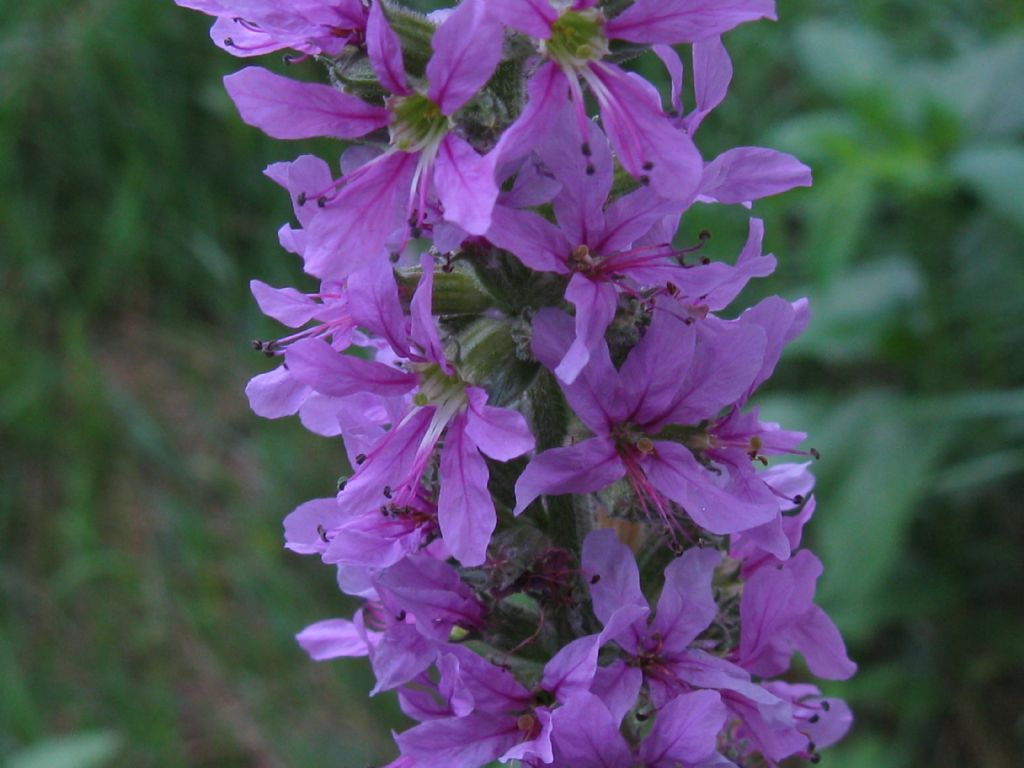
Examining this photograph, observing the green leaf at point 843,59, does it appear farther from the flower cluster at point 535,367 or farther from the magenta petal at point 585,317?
the magenta petal at point 585,317

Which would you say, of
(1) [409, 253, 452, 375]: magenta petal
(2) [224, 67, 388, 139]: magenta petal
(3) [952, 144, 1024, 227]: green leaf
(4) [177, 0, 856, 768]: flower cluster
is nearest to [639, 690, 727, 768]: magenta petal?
(4) [177, 0, 856, 768]: flower cluster

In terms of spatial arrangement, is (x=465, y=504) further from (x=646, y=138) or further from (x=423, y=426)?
(x=646, y=138)

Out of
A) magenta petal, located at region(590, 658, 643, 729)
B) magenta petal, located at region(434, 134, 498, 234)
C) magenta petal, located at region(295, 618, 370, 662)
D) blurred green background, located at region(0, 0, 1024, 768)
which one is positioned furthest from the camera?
blurred green background, located at region(0, 0, 1024, 768)

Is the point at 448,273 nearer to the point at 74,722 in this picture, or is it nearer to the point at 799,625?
the point at 799,625

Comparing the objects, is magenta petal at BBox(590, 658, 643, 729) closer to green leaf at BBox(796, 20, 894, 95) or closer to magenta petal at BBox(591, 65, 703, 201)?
magenta petal at BBox(591, 65, 703, 201)

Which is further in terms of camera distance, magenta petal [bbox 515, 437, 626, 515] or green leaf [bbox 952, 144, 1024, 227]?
green leaf [bbox 952, 144, 1024, 227]

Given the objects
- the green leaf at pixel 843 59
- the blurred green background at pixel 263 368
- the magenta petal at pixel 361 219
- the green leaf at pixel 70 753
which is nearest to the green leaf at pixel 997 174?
the blurred green background at pixel 263 368

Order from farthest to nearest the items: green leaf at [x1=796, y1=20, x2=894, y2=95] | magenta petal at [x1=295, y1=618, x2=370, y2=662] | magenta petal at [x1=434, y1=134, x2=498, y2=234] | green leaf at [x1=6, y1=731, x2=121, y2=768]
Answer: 1. green leaf at [x1=796, y1=20, x2=894, y2=95]
2. green leaf at [x1=6, y1=731, x2=121, y2=768]
3. magenta petal at [x1=295, y1=618, x2=370, y2=662]
4. magenta petal at [x1=434, y1=134, x2=498, y2=234]

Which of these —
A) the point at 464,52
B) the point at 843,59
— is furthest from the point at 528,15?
the point at 843,59
